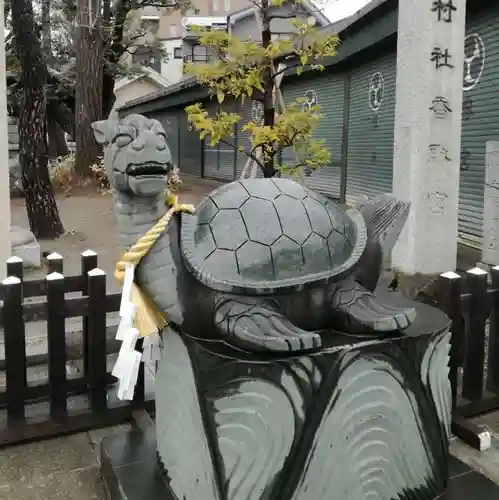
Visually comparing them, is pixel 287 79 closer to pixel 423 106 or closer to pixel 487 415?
pixel 423 106

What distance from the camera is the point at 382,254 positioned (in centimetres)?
238

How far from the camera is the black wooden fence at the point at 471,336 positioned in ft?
10.2

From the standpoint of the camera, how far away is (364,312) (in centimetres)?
212

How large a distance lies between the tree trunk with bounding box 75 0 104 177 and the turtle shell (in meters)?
11.9

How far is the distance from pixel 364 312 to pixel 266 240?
0.45 meters

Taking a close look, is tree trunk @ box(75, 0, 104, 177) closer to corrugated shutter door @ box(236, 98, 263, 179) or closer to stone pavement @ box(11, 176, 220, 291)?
stone pavement @ box(11, 176, 220, 291)

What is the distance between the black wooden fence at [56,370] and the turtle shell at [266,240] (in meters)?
1.09

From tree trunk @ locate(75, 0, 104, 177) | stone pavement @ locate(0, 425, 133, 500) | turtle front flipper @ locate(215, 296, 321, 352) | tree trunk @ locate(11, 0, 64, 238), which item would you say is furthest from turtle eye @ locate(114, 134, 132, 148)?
tree trunk @ locate(75, 0, 104, 177)

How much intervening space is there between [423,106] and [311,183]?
7292 millimetres

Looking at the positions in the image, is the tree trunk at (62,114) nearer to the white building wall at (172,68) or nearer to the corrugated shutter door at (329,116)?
the corrugated shutter door at (329,116)

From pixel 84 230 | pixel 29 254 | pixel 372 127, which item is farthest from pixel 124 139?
pixel 372 127

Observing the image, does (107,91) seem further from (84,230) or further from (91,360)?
(91,360)

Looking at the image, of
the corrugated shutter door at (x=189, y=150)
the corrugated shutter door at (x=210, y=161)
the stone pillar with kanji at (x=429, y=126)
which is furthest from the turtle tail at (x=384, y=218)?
the corrugated shutter door at (x=189, y=150)

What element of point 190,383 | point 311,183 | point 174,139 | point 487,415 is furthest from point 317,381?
point 174,139
